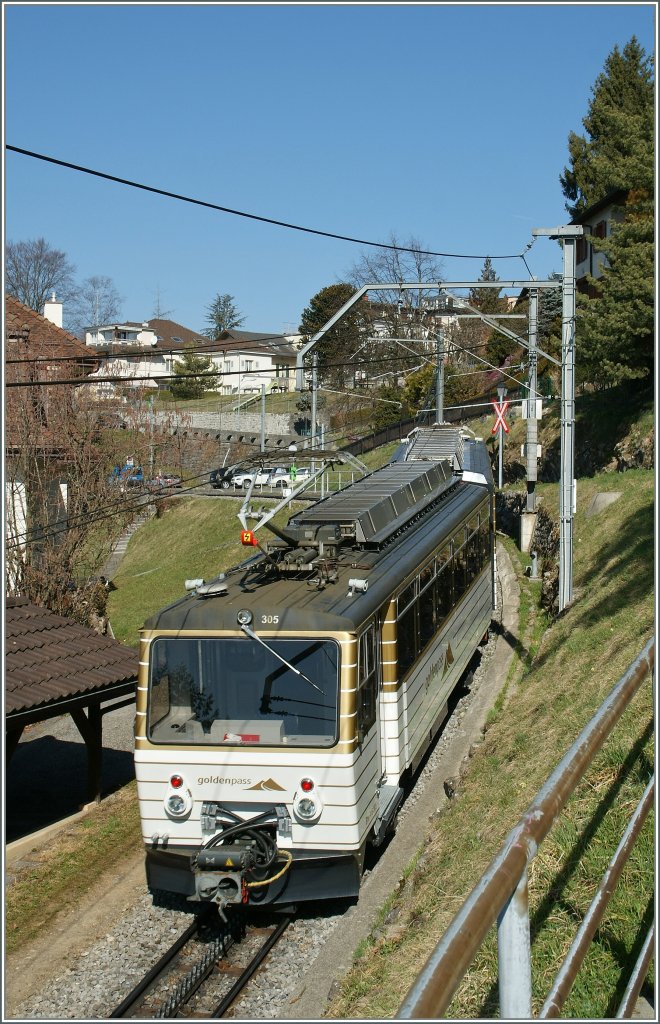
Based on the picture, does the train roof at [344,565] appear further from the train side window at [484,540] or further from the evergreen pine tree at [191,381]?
the evergreen pine tree at [191,381]

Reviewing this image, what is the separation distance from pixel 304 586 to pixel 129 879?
13.0ft

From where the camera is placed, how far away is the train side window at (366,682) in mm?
8755

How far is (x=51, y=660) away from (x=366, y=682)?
5.73 meters

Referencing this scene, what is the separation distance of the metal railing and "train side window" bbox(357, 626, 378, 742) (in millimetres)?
5792

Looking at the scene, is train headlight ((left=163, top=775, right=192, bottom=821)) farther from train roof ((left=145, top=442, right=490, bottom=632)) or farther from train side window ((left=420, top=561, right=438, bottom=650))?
train side window ((left=420, top=561, right=438, bottom=650))

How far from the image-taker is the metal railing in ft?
5.89

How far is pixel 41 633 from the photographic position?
13.8 meters

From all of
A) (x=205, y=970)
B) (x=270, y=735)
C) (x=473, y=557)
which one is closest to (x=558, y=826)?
(x=270, y=735)

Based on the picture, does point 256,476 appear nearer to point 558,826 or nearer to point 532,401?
point 558,826

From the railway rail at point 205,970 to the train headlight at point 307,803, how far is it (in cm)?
111

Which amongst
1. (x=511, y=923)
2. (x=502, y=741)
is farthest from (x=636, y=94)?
(x=511, y=923)

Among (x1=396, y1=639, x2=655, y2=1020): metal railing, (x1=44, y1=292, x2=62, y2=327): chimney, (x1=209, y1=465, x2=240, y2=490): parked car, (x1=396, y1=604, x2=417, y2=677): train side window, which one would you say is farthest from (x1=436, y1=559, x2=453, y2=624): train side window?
(x1=44, y1=292, x2=62, y2=327): chimney

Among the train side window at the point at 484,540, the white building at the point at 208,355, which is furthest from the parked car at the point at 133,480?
the white building at the point at 208,355

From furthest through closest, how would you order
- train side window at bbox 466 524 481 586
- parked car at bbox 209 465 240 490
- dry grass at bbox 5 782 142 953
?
train side window at bbox 466 524 481 586 < parked car at bbox 209 465 240 490 < dry grass at bbox 5 782 142 953
